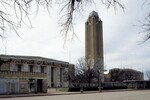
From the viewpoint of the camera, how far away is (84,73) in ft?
348

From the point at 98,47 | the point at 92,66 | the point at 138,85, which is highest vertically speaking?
the point at 98,47

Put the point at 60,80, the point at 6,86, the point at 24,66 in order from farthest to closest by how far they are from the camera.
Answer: the point at 60,80
the point at 24,66
the point at 6,86

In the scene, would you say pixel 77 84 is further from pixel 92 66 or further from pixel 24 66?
pixel 24 66

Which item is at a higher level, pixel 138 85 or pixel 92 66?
pixel 92 66

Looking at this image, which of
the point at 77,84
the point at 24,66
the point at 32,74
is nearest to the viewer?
the point at 32,74

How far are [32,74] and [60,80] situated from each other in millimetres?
75715

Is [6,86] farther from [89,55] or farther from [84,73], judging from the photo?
[89,55]

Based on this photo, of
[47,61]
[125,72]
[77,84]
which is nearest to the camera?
[77,84]

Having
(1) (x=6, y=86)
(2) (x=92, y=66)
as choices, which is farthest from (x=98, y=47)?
(1) (x=6, y=86)

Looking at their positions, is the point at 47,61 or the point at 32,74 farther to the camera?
the point at 47,61

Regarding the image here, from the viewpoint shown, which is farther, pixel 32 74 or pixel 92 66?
pixel 92 66

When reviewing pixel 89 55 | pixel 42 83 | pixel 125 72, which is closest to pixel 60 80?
pixel 89 55

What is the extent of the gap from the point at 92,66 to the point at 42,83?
47.1 metres

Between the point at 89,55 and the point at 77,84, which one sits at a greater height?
the point at 89,55
